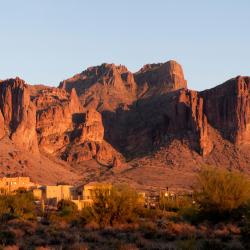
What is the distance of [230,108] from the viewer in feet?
497

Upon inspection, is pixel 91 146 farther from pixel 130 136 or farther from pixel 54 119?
pixel 130 136

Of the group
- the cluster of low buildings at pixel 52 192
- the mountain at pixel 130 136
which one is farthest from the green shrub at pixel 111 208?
the mountain at pixel 130 136

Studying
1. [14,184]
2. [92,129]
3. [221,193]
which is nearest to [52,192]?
[14,184]

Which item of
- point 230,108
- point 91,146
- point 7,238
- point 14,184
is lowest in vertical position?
point 7,238

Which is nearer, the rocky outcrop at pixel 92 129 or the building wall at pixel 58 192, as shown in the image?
the building wall at pixel 58 192

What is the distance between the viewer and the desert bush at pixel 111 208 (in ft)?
135

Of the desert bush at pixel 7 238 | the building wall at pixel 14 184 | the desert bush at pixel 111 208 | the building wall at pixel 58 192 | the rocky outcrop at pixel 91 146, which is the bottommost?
the desert bush at pixel 7 238

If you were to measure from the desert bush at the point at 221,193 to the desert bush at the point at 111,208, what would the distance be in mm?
4593

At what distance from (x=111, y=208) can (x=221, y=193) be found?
7.22 m

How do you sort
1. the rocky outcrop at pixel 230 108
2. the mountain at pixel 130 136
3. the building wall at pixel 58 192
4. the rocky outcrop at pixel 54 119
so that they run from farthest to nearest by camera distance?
1. the rocky outcrop at pixel 54 119
2. the rocky outcrop at pixel 230 108
3. the mountain at pixel 130 136
4. the building wall at pixel 58 192

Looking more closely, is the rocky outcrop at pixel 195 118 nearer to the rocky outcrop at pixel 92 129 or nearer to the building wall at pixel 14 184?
the rocky outcrop at pixel 92 129

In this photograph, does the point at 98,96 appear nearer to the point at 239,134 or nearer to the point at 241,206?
the point at 239,134

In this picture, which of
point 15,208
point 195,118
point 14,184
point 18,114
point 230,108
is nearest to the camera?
point 15,208

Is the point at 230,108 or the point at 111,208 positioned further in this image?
the point at 230,108
